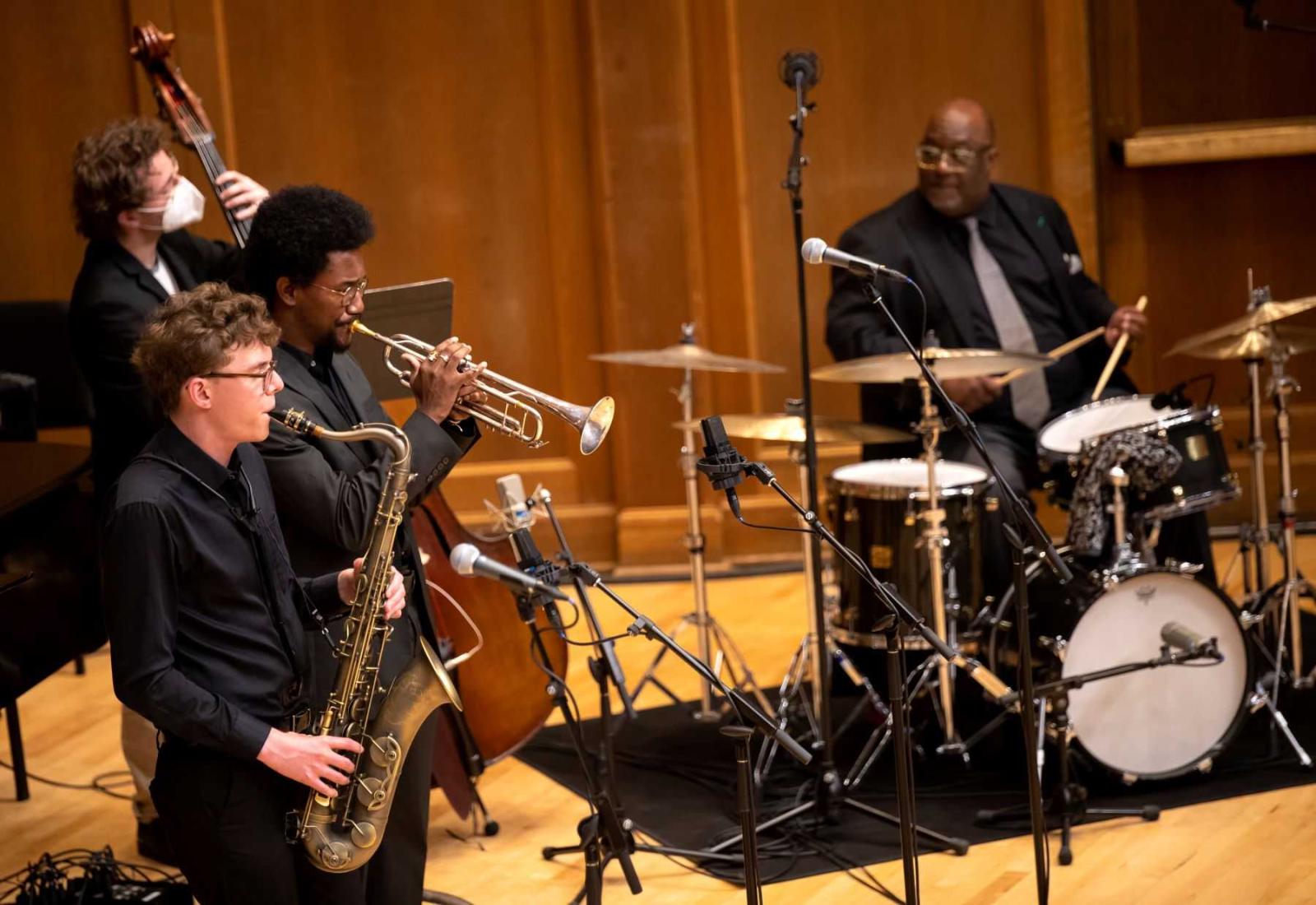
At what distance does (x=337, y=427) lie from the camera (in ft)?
9.42

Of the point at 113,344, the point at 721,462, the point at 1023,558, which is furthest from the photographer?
the point at 113,344

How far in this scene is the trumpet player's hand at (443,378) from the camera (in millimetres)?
2852

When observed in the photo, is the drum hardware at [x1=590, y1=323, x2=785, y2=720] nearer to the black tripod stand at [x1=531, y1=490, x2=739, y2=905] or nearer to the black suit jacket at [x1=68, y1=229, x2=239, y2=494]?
the black tripod stand at [x1=531, y1=490, x2=739, y2=905]

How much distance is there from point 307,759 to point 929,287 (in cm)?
307

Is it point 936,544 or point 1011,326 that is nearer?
point 936,544

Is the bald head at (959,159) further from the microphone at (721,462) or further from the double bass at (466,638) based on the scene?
the microphone at (721,462)

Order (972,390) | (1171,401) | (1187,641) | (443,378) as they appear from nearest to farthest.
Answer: (443,378)
(1187,641)
(1171,401)
(972,390)

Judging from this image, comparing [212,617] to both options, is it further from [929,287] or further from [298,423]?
[929,287]

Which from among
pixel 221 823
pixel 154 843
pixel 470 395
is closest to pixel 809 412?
pixel 470 395

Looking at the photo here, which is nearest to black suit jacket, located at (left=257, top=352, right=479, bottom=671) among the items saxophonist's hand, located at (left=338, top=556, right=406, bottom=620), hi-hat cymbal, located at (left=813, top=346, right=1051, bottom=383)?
saxophonist's hand, located at (left=338, top=556, right=406, bottom=620)

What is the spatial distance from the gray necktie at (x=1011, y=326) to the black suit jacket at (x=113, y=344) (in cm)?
259

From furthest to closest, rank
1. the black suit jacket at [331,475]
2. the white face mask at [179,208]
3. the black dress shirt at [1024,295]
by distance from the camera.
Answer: the black dress shirt at [1024,295] < the white face mask at [179,208] < the black suit jacket at [331,475]

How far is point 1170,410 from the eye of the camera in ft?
14.1

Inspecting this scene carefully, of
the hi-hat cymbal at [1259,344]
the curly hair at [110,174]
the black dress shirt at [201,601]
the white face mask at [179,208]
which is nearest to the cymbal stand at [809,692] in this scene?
the hi-hat cymbal at [1259,344]
